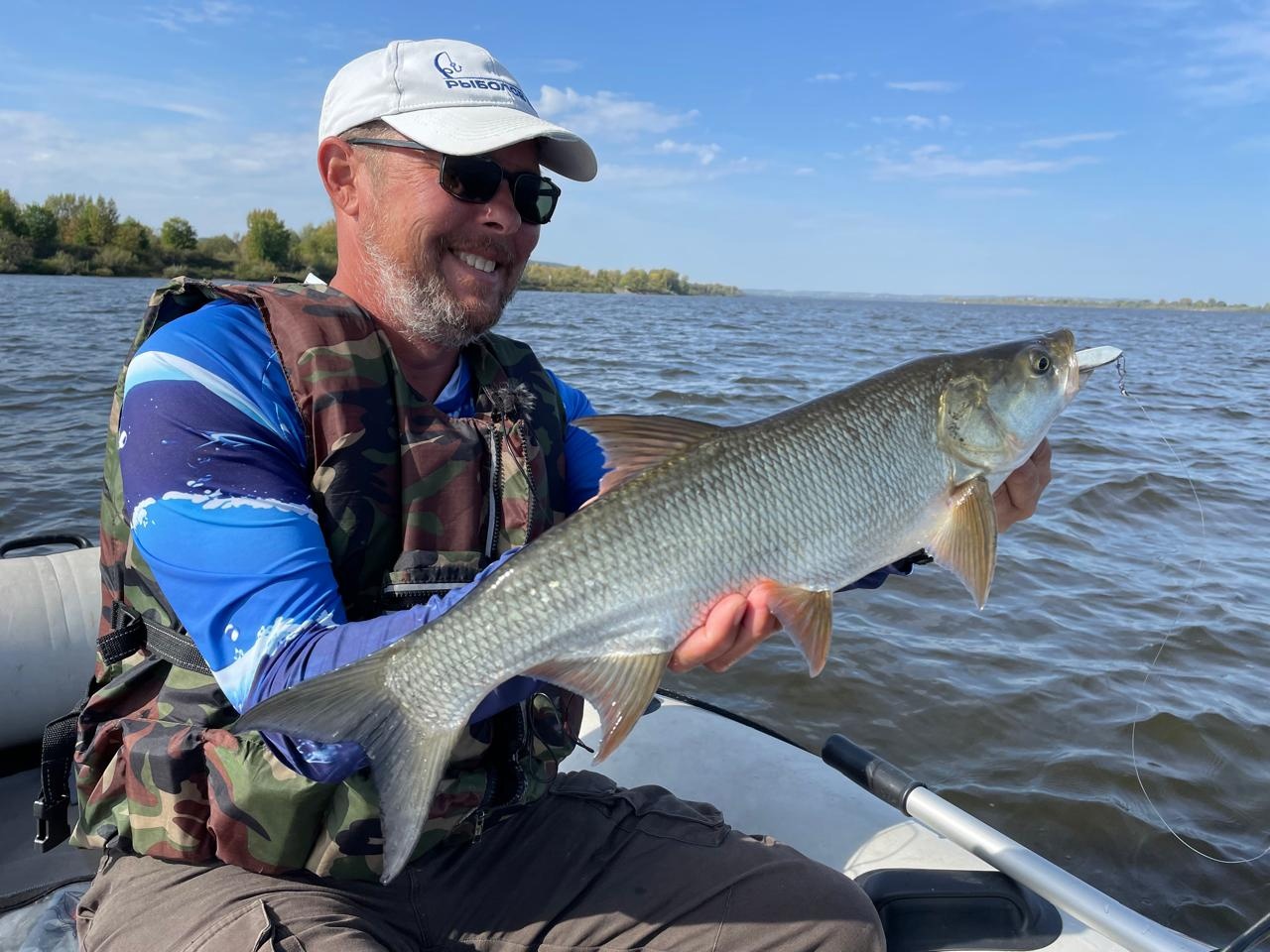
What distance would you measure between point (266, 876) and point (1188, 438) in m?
17.3

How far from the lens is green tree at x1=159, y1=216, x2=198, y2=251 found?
90062 mm

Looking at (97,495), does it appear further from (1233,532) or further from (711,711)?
(1233,532)

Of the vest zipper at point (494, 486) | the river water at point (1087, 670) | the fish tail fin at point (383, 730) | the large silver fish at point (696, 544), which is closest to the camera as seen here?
the fish tail fin at point (383, 730)

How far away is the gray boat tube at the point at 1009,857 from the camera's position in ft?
9.91

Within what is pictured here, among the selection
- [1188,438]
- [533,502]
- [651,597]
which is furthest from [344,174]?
[1188,438]

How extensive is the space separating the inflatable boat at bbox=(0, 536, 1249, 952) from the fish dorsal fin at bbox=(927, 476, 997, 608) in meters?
1.20

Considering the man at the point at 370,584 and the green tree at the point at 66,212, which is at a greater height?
the green tree at the point at 66,212

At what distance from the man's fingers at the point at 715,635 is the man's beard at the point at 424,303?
132 centimetres

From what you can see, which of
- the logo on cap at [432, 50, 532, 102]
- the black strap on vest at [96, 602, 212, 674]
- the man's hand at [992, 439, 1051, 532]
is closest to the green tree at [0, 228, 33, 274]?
the logo on cap at [432, 50, 532, 102]

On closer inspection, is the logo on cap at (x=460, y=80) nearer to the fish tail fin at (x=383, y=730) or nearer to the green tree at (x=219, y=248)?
the fish tail fin at (x=383, y=730)

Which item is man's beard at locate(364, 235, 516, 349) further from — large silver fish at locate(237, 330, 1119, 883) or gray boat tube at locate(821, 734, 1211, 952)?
gray boat tube at locate(821, 734, 1211, 952)

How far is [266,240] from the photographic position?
96.3 metres

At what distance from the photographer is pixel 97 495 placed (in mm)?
9914

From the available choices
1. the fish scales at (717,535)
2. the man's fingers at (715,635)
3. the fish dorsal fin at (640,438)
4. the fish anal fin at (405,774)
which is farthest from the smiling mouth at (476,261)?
the fish anal fin at (405,774)
